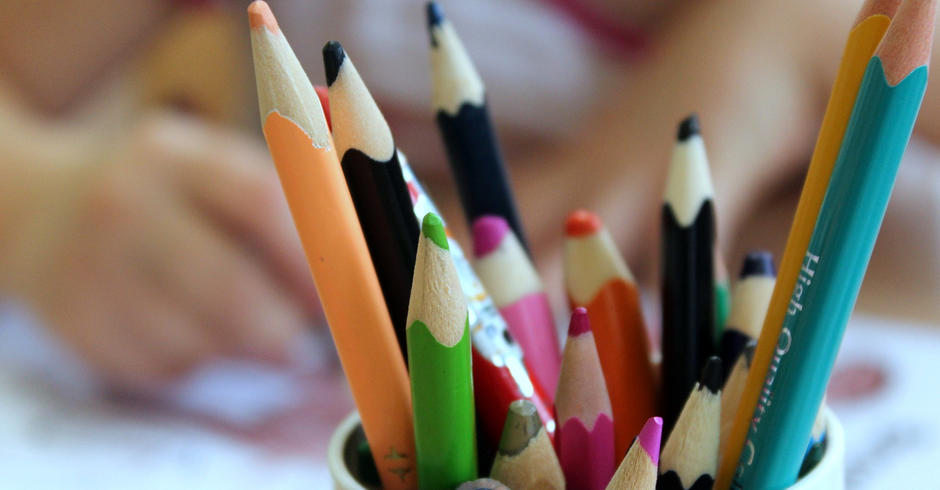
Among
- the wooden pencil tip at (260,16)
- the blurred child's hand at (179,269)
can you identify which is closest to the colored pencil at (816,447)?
Answer: the wooden pencil tip at (260,16)

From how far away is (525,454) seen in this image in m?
0.12

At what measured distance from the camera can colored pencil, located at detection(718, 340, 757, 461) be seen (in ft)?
0.47

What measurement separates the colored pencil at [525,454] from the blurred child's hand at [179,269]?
23 centimetres

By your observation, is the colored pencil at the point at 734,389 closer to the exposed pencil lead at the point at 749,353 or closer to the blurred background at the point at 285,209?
the exposed pencil lead at the point at 749,353

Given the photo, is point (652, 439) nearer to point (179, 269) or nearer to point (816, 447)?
point (816, 447)

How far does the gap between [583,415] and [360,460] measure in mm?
48

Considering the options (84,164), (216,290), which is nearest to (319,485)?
(216,290)

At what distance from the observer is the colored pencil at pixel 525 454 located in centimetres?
12

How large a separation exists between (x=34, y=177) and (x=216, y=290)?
0.41ft

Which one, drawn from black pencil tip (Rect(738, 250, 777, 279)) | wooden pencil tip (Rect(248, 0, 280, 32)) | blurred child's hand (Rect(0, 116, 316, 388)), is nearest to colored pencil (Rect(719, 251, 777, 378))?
black pencil tip (Rect(738, 250, 777, 279))

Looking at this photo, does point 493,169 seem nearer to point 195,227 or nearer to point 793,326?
point 793,326

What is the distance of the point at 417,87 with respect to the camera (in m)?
0.35

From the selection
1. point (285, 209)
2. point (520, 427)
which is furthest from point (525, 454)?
point (285, 209)

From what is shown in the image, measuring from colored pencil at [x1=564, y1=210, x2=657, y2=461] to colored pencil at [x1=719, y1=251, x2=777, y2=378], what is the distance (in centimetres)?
2
